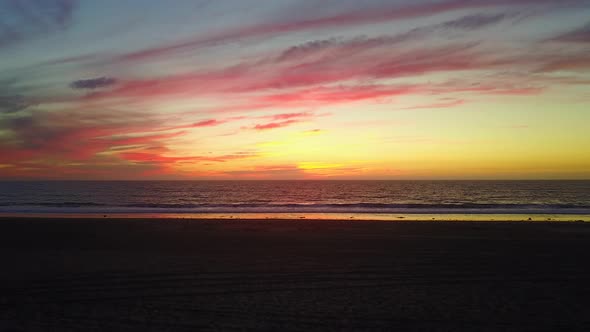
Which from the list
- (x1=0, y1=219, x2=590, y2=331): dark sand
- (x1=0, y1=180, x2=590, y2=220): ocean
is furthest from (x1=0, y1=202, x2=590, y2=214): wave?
(x1=0, y1=219, x2=590, y2=331): dark sand

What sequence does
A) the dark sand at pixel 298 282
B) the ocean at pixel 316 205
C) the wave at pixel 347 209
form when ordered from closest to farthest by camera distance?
the dark sand at pixel 298 282
the ocean at pixel 316 205
the wave at pixel 347 209

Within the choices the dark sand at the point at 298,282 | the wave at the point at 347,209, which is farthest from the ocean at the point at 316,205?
the dark sand at the point at 298,282

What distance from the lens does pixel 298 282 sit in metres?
9.83

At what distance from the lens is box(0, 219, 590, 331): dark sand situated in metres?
7.32

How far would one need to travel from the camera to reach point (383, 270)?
11.1 meters

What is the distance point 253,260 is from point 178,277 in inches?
106

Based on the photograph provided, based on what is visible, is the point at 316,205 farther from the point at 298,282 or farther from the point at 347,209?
the point at 298,282

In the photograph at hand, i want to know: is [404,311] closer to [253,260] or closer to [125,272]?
[253,260]

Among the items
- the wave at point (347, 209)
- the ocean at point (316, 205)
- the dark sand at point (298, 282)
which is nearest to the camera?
the dark sand at point (298, 282)

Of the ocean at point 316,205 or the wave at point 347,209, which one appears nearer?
the ocean at point 316,205

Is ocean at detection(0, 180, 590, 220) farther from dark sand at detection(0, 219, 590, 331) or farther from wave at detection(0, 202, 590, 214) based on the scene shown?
dark sand at detection(0, 219, 590, 331)

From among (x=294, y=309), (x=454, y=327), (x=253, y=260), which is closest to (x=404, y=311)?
(x=454, y=327)

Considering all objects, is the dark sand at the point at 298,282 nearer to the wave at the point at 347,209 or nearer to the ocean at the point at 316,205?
the ocean at the point at 316,205

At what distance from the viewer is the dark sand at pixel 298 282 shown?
732cm
